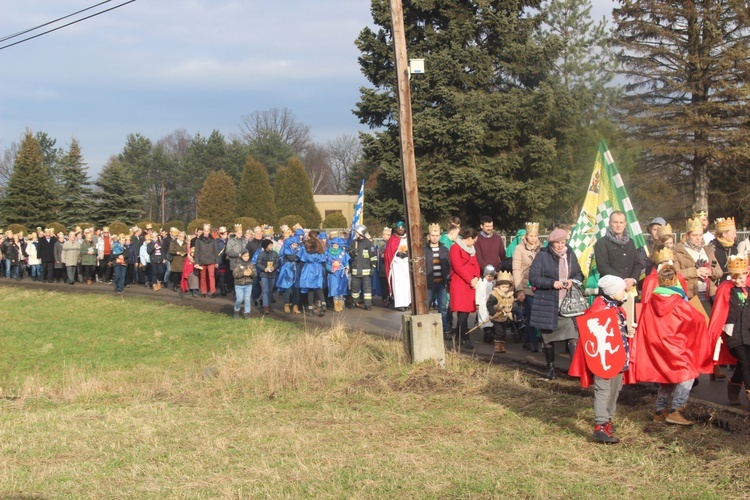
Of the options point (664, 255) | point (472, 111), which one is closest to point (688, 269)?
point (664, 255)

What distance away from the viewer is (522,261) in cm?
1250

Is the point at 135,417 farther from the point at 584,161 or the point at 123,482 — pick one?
the point at 584,161

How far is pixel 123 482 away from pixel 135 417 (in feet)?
9.35

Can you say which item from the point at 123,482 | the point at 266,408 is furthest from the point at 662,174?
the point at 123,482

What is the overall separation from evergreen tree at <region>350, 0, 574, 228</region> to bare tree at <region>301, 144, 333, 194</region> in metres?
69.6

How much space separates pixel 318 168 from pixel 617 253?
100 meters

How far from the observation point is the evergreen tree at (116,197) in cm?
6294

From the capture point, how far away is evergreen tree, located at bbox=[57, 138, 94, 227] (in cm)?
6481

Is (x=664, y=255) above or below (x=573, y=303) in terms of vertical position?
above

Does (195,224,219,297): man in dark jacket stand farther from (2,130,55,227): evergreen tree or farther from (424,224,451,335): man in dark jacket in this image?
(2,130,55,227): evergreen tree

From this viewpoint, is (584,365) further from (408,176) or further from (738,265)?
(408,176)

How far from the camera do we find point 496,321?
43.5ft

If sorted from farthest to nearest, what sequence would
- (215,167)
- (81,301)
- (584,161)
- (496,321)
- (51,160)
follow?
(51,160)
(215,167)
(584,161)
(81,301)
(496,321)

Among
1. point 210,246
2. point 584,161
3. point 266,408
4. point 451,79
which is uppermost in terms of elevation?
point 451,79
